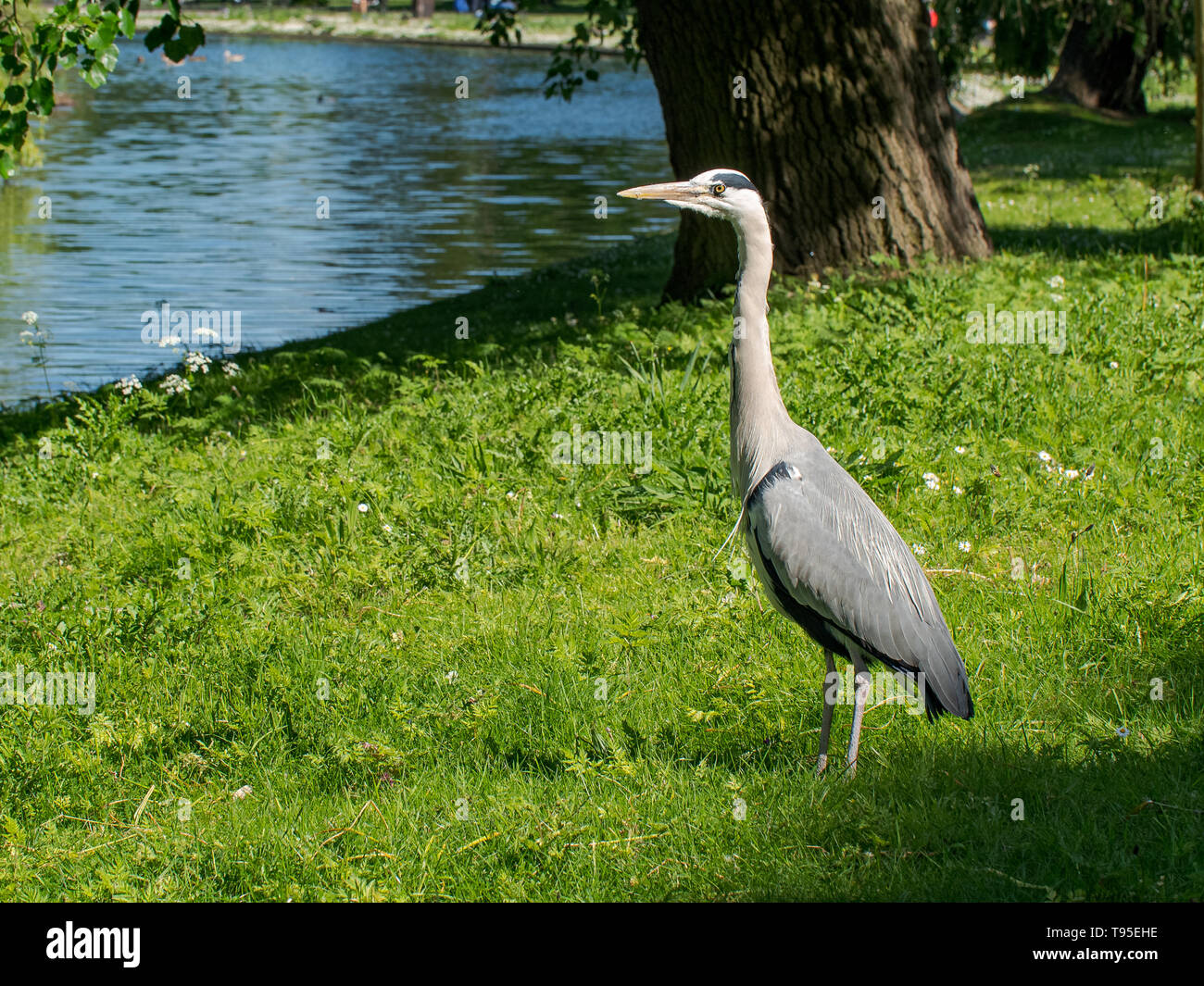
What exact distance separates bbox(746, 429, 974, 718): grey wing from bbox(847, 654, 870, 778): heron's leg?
62mm

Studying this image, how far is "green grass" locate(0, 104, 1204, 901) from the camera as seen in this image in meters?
3.96

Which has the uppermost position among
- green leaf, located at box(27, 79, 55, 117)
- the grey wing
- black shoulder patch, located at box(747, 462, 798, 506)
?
green leaf, located at box(27, 79, 55, 117)

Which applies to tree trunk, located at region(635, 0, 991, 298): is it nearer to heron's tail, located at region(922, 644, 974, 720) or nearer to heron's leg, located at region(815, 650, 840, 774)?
heron's leg, located at region(815, 650, 840, 774)

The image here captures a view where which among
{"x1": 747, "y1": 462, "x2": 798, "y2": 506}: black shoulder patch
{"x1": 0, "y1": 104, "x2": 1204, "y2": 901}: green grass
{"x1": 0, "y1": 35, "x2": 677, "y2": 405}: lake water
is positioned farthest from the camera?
{"x1": 0, "y1": 35, "x2": 677, "y2": 405}: lake water

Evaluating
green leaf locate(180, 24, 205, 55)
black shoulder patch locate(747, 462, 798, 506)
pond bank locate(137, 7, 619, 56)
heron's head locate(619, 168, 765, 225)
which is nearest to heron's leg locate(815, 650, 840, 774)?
black shoulder patch locate(747, 462, 798, 506)

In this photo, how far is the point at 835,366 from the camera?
768cm

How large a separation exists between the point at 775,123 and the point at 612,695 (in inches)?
260

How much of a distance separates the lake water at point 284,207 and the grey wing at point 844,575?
31.3 ft

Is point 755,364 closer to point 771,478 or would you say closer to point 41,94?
point 771,478

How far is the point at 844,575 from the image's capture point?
445cm

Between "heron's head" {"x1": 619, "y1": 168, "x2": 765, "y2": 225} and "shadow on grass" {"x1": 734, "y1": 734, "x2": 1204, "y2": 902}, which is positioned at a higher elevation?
"heron's head" {"x1": 619, "y1": 168, "x2": 765, "y2": 225}

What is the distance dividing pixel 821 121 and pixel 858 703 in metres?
6.85
